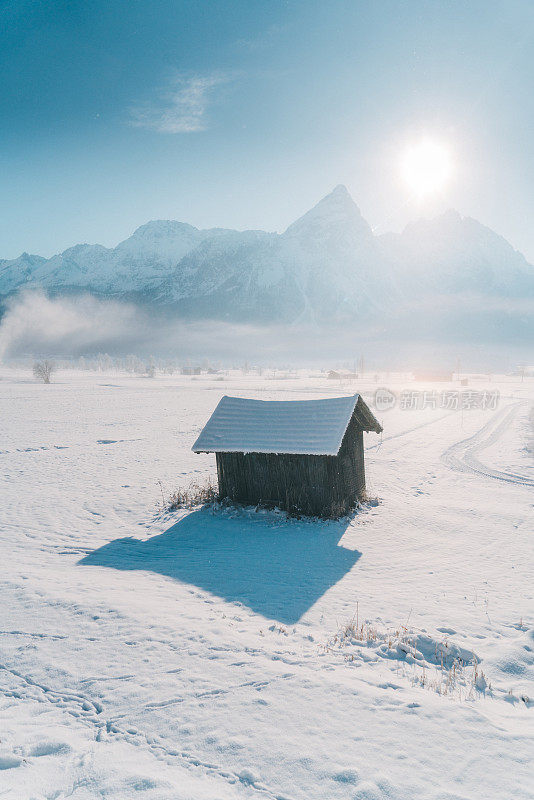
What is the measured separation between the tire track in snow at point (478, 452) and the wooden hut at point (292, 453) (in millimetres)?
9664

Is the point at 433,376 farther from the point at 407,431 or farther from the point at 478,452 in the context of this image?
the point at 478,452

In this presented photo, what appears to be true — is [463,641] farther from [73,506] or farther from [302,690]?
[73,506]

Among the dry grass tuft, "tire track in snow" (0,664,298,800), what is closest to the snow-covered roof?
the dry grass tuft

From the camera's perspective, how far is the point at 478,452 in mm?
29391

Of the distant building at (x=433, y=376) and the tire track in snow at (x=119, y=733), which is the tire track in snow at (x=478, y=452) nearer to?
the tire track in snow at (x=119, y=733)

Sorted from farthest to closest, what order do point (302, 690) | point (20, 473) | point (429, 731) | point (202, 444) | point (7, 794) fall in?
point (20, 473) → point (202, 444) → point (302, 690) → point (429, 731) → point (7, 794)

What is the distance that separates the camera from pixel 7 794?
4629 millimetres

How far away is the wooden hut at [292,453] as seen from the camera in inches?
627

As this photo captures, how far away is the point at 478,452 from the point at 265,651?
2626 centimetres

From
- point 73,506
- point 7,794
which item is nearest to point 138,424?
point 73,506

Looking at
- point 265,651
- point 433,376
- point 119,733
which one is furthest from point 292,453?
point 433,376

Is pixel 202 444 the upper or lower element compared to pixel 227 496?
upper

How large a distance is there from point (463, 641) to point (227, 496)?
34.9ft

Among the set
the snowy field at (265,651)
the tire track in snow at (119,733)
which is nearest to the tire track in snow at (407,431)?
the snowy field at (265,651)
